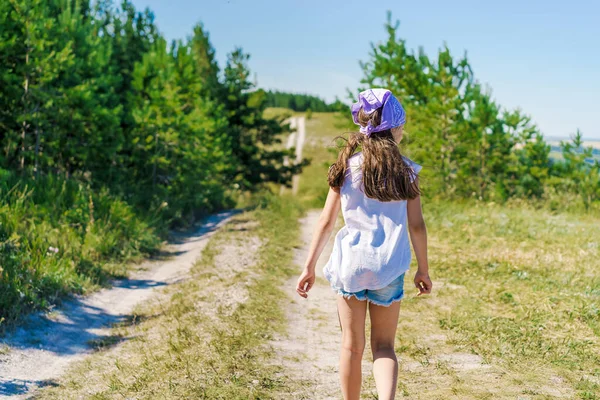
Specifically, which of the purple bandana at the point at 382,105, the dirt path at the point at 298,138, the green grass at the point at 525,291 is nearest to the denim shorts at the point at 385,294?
the purple bandana at the point at 382,105

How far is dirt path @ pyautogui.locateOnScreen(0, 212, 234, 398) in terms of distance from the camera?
556 cm

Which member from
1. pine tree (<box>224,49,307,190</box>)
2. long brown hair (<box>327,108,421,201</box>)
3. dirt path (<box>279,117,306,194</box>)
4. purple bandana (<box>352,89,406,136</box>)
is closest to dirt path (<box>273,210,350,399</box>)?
long brown hair (<box>327,108,421,201</box>)

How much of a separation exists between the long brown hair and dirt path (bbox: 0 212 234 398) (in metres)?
3.71

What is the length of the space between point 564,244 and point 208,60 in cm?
2460

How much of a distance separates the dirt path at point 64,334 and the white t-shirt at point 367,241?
3.47 m

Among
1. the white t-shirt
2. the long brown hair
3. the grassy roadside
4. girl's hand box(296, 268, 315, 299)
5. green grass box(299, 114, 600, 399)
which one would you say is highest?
the long brown hair

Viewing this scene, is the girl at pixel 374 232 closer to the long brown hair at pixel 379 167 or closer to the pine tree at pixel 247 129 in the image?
the long brown hair at pixel 379 167

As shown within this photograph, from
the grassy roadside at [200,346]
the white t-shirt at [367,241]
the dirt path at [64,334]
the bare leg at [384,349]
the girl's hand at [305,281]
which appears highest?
the white t-shirt at [367,241]

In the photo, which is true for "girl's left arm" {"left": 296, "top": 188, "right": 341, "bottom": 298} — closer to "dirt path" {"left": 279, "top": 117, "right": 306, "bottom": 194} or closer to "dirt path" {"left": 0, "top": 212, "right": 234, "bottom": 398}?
"dirt path" {"left": 0, "top": 212, "right": 234, "bottom": 398}

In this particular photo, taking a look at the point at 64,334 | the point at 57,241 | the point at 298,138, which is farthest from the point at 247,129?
the point at 298,138

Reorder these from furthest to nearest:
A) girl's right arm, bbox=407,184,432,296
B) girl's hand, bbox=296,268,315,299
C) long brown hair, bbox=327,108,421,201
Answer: girl's hand, bbox=296,268,315,299
girl's right arm, bbox=407,184,432,296
long brown hair, bbox=327,108,421,201

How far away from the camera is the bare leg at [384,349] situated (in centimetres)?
332

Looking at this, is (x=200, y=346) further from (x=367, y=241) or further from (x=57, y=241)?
(x=57, y=241)

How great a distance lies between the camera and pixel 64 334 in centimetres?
673
